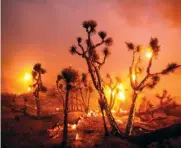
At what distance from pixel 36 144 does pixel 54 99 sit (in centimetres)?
2895

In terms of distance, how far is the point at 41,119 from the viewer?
26.0 meters

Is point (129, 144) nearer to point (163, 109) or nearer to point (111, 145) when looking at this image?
point (111, 145)

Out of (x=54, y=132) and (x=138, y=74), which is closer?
(x=138, y=74)

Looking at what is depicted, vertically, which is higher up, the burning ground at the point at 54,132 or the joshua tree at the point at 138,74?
the joshua tree at the point at 138,74

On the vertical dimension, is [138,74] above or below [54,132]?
above

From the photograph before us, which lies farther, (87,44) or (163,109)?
(163,109)

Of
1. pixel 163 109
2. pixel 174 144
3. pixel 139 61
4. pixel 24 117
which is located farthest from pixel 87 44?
pixel 163 109

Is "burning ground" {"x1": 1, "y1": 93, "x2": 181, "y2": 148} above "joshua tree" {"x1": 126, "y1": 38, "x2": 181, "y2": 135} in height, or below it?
below

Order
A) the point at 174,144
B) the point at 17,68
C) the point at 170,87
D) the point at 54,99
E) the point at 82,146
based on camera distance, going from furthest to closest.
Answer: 1. the point at 17,68
2. the point at 170,87
3. the point at 54,99
4. the point at 82,146
5. the point at 174,144

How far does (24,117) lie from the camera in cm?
2461

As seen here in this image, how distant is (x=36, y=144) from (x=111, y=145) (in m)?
5.30

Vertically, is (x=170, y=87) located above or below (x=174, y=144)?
above

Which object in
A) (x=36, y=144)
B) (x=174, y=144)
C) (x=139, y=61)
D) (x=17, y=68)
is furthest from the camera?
(x=17, y=68)

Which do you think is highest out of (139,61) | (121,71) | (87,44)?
(121,71)
